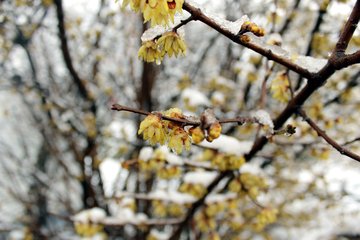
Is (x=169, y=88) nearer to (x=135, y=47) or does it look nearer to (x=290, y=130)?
(x=135, y=47)

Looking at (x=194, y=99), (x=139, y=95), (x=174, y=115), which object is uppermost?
(x=139, y=95)

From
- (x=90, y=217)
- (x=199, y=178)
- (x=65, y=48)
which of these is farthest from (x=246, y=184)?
(x=65, y=48)

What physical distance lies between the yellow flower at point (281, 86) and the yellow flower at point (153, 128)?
1027 millimetres

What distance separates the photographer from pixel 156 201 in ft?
11.4

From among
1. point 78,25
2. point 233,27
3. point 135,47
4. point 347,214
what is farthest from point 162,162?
point 347,214

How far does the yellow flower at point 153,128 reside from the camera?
1.27m

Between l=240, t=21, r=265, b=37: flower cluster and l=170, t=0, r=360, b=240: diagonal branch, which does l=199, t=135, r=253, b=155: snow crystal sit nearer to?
l=170, t=0, r=360, b=240: diagonal branch

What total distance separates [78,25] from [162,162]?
3.16 m

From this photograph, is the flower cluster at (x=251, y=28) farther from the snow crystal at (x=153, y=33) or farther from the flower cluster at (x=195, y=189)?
the flower cluster at (x=195, y=189)

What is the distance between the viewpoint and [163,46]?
1396 millimetres

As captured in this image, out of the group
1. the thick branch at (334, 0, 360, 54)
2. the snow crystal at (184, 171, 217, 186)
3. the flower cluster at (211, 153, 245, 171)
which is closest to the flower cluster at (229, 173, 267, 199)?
the flower cluster at (211, 153, 245, 171)

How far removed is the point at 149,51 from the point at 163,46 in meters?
0.06

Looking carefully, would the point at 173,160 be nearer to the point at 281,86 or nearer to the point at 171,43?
the point at 281,86

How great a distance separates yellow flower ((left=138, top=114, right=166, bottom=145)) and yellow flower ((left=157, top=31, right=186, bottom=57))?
0.28m
